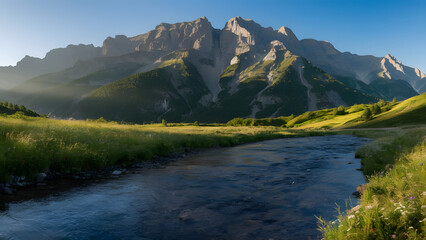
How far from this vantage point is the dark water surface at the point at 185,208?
8102 mm

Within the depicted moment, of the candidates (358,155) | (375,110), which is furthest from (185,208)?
(375,110)

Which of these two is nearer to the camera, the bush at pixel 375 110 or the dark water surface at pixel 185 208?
the dark water surface at pixel 185 208

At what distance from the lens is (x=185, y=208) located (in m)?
10.4

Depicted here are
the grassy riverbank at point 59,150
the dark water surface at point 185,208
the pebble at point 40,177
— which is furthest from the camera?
the pebble at point 40,177

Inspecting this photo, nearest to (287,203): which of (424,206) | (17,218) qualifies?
(424,206)

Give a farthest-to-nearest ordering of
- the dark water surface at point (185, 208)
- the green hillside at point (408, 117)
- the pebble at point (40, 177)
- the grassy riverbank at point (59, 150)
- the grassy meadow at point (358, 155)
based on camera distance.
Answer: the green hillside at point (408, 117)
the pebble at point (40, 177)
the grassy riverbank at point (59, 150)
the dark water surface at point (185, 208)
the grassy meadow at point (358, 155)

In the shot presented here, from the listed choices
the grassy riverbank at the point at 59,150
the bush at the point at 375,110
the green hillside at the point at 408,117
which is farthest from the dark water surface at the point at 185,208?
the bush at the point at 375,110

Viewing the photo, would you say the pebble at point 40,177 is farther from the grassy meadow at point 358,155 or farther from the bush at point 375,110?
the bush at point 375,110

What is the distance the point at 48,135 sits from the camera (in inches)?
693

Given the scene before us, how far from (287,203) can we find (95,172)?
1258cm

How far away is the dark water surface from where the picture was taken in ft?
26.6

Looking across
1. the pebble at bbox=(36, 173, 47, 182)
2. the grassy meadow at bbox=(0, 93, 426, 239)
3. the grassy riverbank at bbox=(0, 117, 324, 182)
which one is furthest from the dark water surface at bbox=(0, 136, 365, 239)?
the grassy riverbank at bbox=(0, 117, 324, 182)

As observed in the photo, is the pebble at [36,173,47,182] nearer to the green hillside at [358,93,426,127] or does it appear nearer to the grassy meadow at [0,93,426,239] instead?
the grassy meadow at [0,93,426,239]

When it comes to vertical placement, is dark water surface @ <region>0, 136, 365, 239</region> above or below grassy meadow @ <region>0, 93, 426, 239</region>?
below
